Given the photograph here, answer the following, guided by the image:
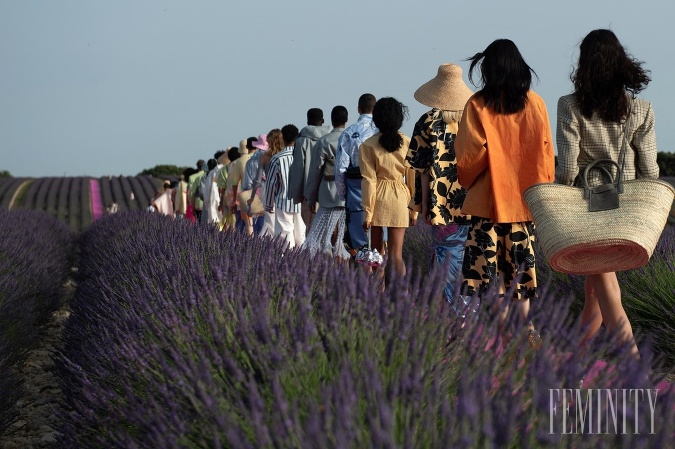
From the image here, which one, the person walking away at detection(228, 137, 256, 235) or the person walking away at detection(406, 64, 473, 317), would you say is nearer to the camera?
the person walking away at detection(406, 64, 473, 317)

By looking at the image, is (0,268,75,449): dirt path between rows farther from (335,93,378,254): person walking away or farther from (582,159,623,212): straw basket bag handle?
(335,93,378,254): person walking away

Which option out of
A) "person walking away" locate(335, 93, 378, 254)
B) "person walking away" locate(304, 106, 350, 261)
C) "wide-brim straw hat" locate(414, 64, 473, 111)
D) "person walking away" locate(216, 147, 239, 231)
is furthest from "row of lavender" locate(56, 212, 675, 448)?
"person walking away" locate(216, 147, 239, 231)

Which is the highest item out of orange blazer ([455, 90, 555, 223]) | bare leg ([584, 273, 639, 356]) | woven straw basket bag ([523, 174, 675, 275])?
orange blazer ([455, 90, 555, 223])

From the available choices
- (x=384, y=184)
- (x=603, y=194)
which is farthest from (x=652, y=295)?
(x=384, y=184)

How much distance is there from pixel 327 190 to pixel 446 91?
2.90m

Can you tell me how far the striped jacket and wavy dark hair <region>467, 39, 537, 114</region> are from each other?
5934 millimetres

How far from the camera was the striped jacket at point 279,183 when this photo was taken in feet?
35.6

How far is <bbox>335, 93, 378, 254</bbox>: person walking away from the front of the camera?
8.26 m

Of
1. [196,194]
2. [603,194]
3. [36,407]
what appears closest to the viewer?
[603,194]

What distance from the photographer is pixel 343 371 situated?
2115mm

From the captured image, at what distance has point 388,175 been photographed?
7.72 metres

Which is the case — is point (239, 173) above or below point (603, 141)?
above

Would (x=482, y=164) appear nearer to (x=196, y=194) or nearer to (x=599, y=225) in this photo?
(x=599, y=225)

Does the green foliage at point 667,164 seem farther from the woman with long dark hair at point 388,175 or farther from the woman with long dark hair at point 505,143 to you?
the woman with long dark hair at point 505,143
